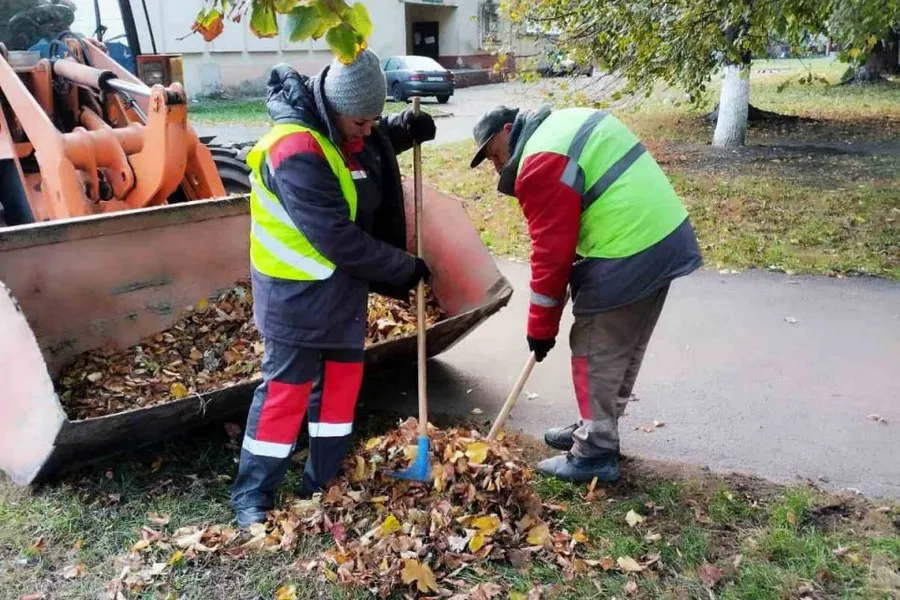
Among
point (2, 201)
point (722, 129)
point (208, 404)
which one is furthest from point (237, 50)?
point (208, 404)

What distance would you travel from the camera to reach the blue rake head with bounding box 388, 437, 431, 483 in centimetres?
334

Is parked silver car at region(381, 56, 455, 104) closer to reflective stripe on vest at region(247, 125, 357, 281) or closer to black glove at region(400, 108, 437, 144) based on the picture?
black glove at region(400, 108, 437, 144)

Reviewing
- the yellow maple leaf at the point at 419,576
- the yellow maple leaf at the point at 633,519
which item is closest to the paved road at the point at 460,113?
the yellow maple leaf at the point at 633,519

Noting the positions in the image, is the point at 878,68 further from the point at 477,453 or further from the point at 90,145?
the point at 477,453

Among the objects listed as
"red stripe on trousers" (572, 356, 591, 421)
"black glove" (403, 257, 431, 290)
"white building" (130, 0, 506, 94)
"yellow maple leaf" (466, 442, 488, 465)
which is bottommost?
"white building" (130, 0, 506, 94)

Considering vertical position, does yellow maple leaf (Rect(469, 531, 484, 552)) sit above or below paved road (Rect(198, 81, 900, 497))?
above

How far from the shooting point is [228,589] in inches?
117

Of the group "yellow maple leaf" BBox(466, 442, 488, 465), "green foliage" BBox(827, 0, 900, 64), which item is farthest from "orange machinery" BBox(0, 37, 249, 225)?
"green foliage" BBox(827, 0, 900, 64)

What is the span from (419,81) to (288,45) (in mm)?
6441

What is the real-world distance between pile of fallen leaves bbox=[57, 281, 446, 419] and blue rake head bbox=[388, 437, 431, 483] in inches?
34.6

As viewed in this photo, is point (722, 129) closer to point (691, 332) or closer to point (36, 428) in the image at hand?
point (691, 332)

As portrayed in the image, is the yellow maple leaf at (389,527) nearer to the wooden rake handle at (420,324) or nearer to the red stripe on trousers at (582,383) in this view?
the wooden rake handle at (420,324)

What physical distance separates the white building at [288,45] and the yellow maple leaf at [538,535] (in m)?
14.1

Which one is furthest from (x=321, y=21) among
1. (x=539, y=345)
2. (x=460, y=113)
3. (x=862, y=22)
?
(x=460, y=113)
